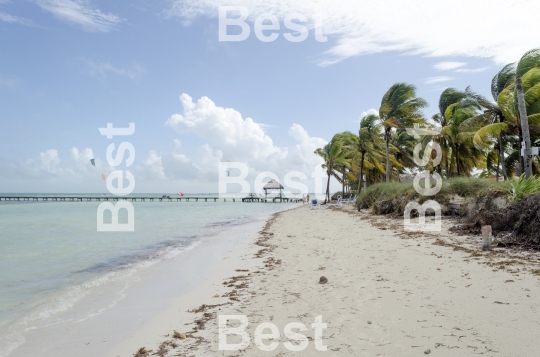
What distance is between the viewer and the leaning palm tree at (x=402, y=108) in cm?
2380

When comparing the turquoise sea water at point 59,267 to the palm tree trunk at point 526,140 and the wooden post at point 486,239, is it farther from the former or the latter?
the palm tree trunk at point 526,140

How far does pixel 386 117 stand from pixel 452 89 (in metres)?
4.42

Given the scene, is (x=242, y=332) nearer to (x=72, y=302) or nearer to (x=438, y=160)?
(x=72, y=302)

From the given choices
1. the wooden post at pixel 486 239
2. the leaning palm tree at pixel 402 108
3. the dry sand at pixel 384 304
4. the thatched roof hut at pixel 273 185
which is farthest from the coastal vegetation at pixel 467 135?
the thatched roof hut at pixel 273 185

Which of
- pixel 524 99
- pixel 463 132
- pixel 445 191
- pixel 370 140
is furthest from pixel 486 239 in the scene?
pixel 370 140

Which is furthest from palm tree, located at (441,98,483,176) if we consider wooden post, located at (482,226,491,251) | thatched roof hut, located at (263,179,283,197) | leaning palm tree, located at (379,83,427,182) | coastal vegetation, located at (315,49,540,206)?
thatched roof hut, located at (263,179,283,197)

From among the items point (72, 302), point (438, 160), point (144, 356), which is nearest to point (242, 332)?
point (144, 356)

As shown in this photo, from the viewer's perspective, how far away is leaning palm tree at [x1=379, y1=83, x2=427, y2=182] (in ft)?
78.1

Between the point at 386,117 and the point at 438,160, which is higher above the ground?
the point at 386,117

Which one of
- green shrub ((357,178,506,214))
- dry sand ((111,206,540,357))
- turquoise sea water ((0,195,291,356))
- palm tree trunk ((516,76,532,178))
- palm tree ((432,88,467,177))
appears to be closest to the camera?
dry sand ((111,206,540,357))

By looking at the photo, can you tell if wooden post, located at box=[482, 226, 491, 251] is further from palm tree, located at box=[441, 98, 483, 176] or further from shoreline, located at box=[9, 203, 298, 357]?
palm tree, located at box=[441, 98, 483, 176]

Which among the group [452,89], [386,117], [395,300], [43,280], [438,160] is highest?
[452,89]

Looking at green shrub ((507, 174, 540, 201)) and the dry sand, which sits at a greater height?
green shrub ((507, 174, 540, 201))

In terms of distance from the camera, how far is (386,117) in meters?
24.5
